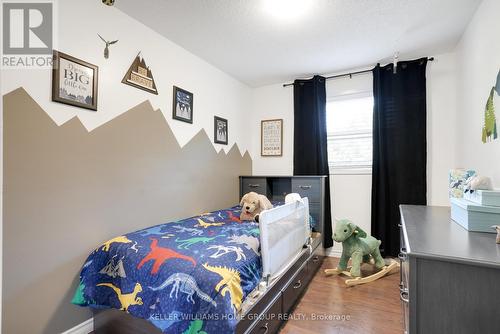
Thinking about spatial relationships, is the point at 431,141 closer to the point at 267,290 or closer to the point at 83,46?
the point at 267,290

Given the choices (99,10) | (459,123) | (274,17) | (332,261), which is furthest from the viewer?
(332,261)

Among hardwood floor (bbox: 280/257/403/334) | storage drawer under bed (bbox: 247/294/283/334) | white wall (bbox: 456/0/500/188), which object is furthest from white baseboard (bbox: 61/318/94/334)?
white wall (bbox: 456/0/500/188)

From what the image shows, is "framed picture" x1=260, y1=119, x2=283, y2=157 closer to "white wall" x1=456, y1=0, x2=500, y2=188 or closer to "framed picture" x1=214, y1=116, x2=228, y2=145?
"framed picture" x1=214, y1=116, x2=228, y2=145

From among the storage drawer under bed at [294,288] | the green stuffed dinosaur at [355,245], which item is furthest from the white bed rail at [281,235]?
the green stuffed dinosaur at [355,245]

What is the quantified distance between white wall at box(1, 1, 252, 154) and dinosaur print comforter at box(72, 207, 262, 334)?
38.1 inches

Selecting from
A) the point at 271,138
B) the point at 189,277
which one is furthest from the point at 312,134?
the point at 189,277

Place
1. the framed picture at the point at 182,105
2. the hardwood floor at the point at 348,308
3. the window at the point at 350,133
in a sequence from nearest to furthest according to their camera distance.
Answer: the hardwood floor at the point at 348,308 < the framed picture at the point at 182,105 < the window at the point at 350,133

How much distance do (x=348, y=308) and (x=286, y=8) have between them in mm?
2473

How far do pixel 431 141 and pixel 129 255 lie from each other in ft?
10.5

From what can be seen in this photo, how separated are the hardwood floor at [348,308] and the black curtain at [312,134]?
0.87 meters

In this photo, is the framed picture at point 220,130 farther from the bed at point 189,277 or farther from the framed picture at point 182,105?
the bed at point 189,277

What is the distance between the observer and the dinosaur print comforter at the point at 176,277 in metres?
1.24

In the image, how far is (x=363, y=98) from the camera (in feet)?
10.6

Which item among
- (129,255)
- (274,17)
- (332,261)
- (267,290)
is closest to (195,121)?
(274,17)
